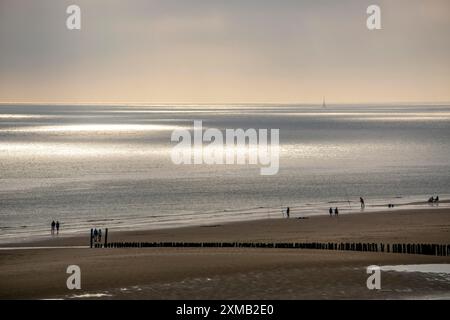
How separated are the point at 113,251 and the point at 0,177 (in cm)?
7717

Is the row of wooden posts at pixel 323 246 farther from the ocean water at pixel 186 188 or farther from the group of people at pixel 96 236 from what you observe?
the ocean water at pixel 186 188

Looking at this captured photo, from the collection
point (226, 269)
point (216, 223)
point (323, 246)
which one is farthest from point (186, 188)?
point (226, 269)

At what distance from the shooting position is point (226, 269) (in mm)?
41656

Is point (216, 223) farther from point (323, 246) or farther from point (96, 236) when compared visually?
point (323, 246)

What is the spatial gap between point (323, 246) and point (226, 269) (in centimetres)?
921

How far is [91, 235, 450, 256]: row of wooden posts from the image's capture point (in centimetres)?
4582

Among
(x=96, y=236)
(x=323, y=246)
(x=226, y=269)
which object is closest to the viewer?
(x=226, y=269)

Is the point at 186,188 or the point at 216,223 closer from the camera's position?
the point at 216,223

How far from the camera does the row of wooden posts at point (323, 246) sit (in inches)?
1804

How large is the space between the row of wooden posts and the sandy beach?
4.24 feet

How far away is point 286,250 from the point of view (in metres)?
48.3

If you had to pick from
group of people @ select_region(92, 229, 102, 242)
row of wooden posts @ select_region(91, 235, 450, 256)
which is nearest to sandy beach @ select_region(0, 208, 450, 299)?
group of people @ select_region(92, 229, 102, 242)

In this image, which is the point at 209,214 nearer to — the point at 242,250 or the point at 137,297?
the point at 242,250
